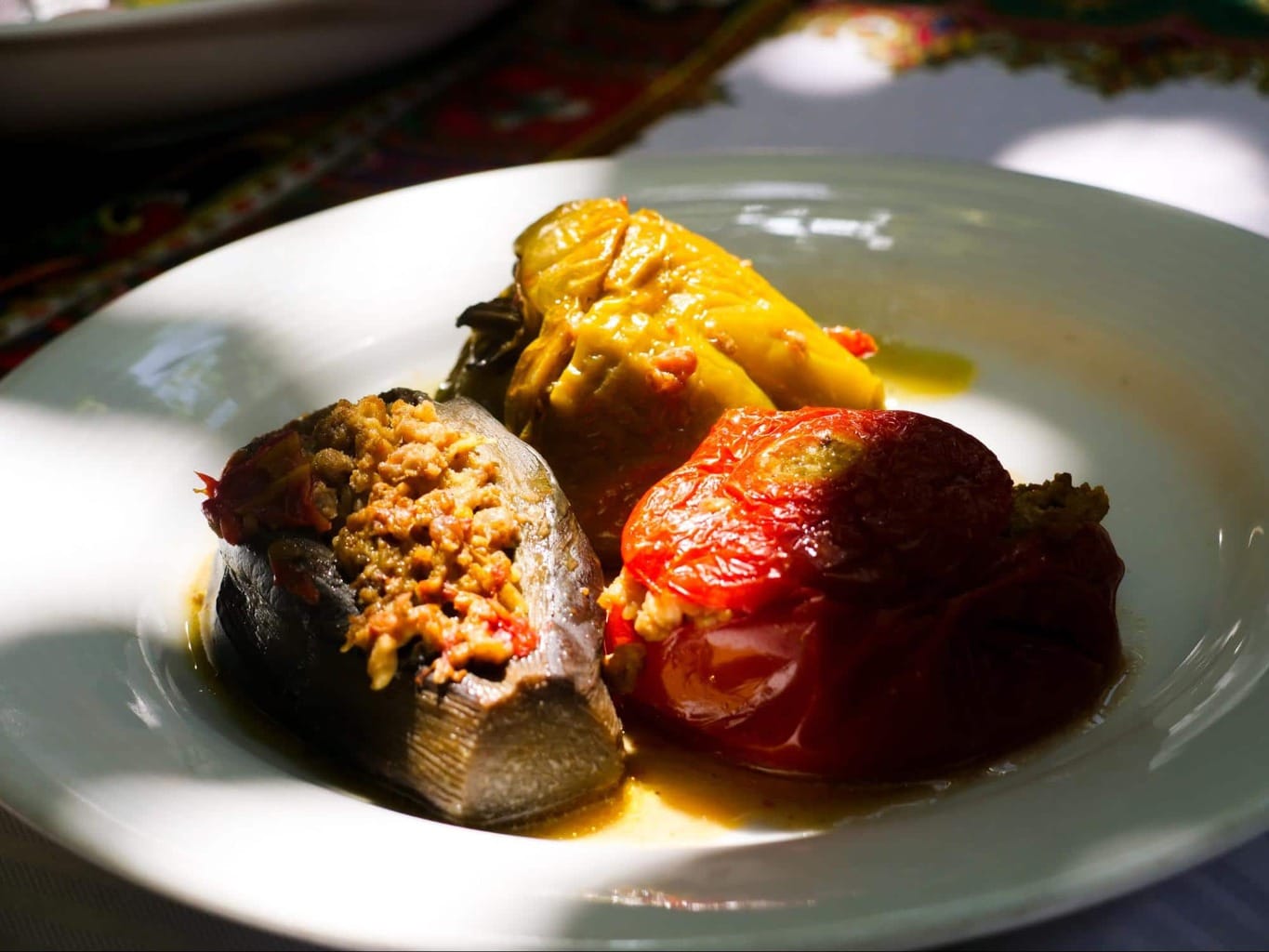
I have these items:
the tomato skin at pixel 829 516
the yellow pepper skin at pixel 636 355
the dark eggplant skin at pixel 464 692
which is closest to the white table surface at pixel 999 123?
the yellow pepper skin at pixel 636 355

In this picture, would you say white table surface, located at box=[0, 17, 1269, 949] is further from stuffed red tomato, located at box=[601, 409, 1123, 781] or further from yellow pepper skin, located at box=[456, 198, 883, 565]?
stuffed red tomato, located at box=[601, 409, 1123, 781]

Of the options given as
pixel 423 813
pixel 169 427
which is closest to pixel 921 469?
pixel 423 813

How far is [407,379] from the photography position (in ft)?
12.4

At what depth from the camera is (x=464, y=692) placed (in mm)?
2281

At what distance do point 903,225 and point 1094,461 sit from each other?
1.01 meters

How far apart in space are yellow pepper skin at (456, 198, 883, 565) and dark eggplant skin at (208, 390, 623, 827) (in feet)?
1.29

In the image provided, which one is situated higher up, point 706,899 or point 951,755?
point 706,899

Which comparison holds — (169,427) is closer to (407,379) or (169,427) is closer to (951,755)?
(407,379)

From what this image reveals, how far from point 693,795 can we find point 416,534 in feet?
2.40

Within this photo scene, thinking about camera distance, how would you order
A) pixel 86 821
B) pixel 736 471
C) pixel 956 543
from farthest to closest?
pixel 736 471, pixel 956 543, pixel 86 821

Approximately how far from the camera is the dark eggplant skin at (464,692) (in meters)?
2.30

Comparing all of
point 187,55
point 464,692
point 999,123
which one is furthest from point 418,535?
point 999,123

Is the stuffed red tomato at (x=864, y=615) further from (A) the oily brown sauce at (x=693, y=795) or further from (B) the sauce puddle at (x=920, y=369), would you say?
(B) the sauce puddle at (x=920, y=369)

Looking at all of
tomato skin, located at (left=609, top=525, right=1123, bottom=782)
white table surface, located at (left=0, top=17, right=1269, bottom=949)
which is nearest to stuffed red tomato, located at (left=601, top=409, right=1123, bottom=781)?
tomato skin, located at (left=609, top=525, right=1123, bottom=782)
